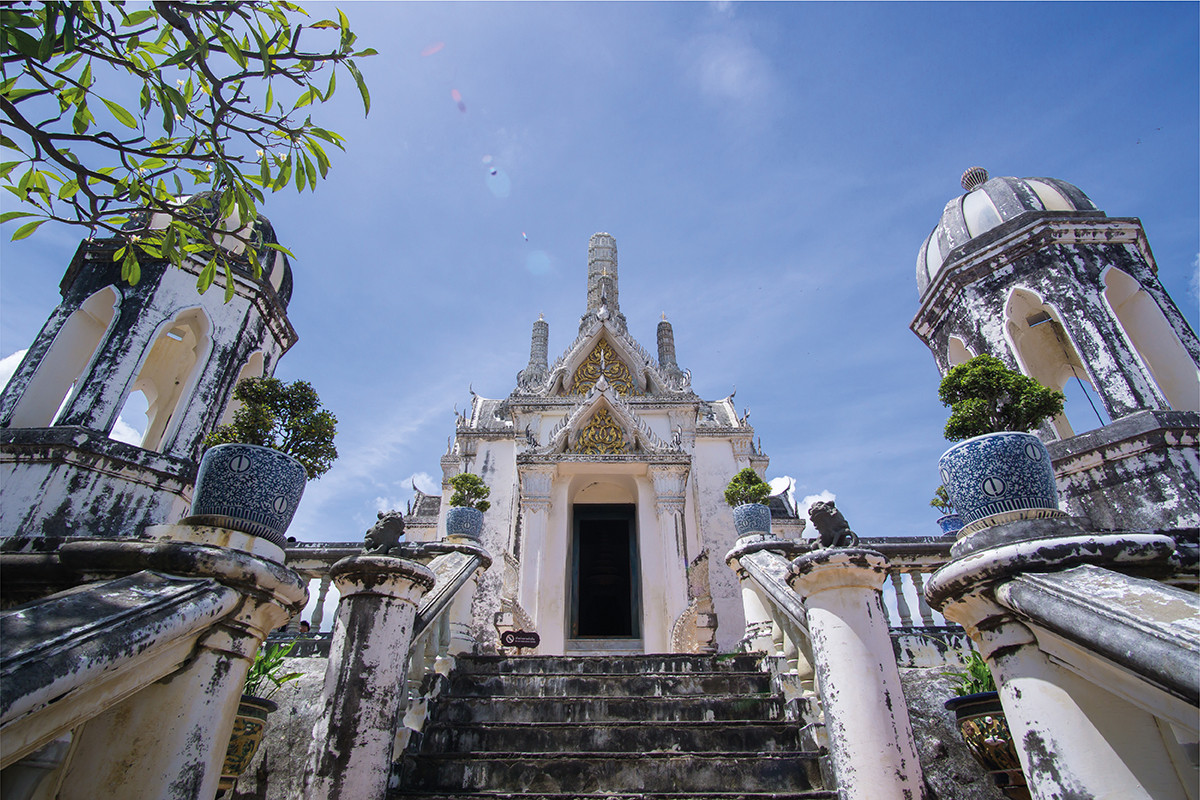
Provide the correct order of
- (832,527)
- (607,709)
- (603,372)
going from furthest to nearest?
(603,372) → (607,709) → (832,527)

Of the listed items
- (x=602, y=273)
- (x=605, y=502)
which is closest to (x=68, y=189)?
(x=605, y=502)

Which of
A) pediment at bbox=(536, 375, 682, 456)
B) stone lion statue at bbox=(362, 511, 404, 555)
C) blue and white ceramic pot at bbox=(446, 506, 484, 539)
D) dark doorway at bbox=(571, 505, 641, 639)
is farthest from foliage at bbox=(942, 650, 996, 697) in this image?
dark doorway at bbox=(571, 505, 641, 639)

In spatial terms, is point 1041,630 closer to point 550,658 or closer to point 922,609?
point 550,658

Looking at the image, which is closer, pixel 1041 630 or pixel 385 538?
pixel 1041 630

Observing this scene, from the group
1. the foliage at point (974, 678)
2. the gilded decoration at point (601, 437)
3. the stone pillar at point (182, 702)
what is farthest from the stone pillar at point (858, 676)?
the gilded decoration at point (601, 437)

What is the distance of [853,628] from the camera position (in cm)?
397

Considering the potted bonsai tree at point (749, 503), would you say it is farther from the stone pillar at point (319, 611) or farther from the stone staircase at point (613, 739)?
the stone pillar at point (319, 611)

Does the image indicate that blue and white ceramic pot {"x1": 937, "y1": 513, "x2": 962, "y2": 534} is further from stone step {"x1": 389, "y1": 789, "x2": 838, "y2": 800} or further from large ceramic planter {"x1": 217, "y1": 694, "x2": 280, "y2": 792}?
large ceramic planter {"x1": 217, "y1": 694, "x2": 280, "y2": 792}

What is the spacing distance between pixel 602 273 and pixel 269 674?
15.0 meters

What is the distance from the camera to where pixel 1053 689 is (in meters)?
2.32

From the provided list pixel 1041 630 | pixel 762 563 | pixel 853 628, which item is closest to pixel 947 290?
pixel 762 563

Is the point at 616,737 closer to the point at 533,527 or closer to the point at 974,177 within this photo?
the point at 533,527

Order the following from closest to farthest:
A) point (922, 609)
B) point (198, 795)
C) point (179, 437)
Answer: point (198, 795), point (922, 609), point (179, 437)

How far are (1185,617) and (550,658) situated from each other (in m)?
5.24
